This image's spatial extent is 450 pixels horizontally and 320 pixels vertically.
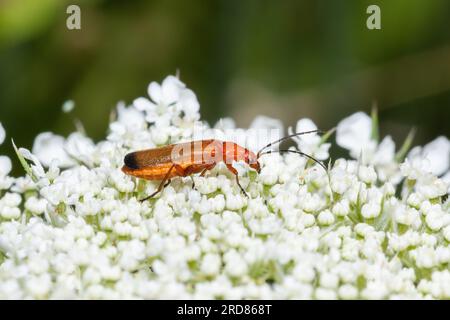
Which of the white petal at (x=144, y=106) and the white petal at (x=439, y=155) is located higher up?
the white petal at (x=144, y=106)

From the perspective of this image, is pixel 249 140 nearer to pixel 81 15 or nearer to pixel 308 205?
pixel 308 205

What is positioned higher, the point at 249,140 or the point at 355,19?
the point at 355,19

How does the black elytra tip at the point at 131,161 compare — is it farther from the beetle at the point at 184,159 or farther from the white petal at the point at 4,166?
the white petal at the point at 4,166

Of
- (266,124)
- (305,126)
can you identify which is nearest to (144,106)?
(266,124)

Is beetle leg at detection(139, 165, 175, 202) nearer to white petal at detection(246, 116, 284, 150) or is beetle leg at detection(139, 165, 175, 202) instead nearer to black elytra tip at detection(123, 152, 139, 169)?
black elytra tip at detection(123, 152, 139, 169)

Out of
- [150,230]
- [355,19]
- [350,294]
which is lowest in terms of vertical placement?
[350,294]

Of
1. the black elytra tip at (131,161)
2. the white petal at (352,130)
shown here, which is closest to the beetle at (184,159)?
the black elytra tip at (131,161)

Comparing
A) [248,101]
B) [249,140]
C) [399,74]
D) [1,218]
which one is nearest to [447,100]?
[399,74]
